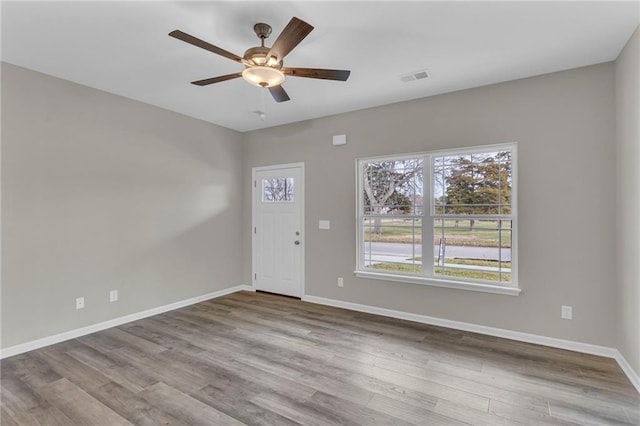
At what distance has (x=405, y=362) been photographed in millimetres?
2732

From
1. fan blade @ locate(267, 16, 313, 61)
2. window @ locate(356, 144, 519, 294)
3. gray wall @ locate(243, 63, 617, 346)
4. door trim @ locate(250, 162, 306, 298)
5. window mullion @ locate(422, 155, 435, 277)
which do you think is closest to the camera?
fan blade @ locate(267, 16, 313, 61)

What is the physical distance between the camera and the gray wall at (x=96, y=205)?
9.68 ft

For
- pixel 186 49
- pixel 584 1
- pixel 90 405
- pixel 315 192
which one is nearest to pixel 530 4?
pixel 584 1

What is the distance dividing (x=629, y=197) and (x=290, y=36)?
3.01m

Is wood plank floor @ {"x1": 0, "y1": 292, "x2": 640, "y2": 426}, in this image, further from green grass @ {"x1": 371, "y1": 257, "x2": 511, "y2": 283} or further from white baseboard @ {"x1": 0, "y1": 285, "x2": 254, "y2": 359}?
green grass @ {"x1": 371, "y1": 257, "x2": 511, "y2": 283}

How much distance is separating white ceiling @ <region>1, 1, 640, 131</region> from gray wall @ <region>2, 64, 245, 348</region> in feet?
1.36

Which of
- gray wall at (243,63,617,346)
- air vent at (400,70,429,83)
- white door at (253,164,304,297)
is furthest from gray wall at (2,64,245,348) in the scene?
air vent at (400,70,429,83)

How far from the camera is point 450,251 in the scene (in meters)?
3.67

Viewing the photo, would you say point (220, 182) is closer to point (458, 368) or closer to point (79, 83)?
point (79, 83)

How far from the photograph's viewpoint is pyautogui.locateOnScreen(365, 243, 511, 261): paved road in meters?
3.40

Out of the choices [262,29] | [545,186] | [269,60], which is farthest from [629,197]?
[262,29]

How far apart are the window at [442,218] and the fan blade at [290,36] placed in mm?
2304

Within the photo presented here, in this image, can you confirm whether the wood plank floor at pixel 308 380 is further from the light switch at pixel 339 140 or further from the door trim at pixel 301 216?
the light switch at pixel 339 140

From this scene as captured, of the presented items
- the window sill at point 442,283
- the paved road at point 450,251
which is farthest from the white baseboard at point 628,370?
the paved road at point 450,251
